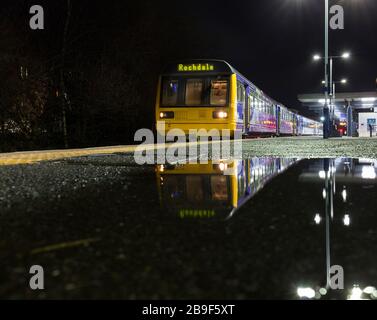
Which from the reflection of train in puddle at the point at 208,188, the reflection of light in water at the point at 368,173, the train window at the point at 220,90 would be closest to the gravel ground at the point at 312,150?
the train window at the point at 220,90

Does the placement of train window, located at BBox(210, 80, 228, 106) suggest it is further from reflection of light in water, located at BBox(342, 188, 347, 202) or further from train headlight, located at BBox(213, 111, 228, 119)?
reflection of light in water, located at BBox(342, 188, 347, 202)

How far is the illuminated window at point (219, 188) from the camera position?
5238mm

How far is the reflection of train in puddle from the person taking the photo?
452cm

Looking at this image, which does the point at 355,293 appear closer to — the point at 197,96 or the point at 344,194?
the point at 344,194

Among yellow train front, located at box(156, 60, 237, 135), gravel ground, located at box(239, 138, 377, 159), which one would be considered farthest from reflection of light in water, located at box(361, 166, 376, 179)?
yellow train front, located at box(156, 60, 237, 135)

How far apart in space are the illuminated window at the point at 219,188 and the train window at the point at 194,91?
1254cm

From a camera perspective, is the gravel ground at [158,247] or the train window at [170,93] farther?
the train window at [170,93]

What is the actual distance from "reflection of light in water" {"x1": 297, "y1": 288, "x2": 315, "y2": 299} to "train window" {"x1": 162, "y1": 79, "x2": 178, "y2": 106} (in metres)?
17.7

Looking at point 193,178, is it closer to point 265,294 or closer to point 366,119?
point 265,294

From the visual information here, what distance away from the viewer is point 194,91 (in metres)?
19.6

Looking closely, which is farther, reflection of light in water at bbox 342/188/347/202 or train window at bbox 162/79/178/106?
train window at bbox 162/79/178/106

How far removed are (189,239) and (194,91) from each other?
16.6 m

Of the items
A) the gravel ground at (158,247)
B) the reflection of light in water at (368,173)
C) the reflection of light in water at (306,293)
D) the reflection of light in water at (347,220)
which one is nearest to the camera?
the reflection of light in water at (306,293)

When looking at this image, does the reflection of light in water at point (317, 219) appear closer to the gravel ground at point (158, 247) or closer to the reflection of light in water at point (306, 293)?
the gravel ground at point (158, 247)
